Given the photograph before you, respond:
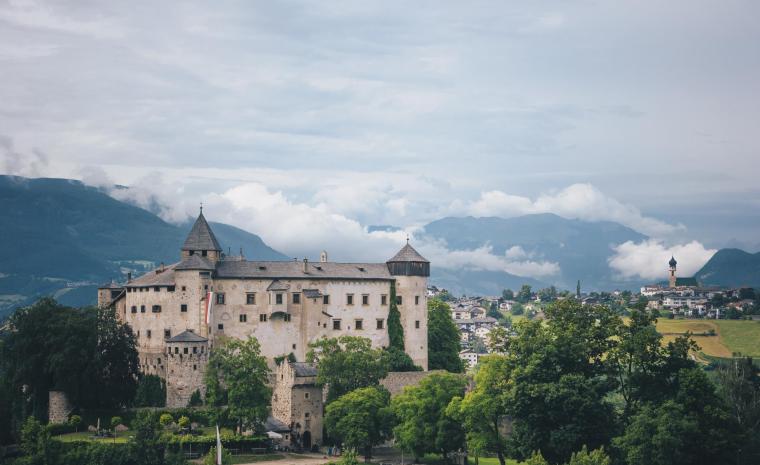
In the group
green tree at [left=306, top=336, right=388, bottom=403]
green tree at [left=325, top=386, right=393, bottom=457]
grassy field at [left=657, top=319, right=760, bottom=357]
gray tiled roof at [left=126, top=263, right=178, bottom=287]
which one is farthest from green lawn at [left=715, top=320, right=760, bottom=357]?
gray tiled roof at [left=126, top=263, right=178, bottom=287]

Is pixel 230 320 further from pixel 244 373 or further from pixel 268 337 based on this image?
pixel 244 373

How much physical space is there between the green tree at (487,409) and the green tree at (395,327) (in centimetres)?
2586

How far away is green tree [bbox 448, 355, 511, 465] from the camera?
86875mm

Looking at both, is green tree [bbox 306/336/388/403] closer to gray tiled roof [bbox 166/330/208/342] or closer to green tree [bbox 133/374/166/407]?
gray tiled roof [bbox 166/330/208/342]

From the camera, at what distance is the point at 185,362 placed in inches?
4006

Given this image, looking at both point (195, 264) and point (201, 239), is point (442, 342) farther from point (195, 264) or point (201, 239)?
point (195, 264)

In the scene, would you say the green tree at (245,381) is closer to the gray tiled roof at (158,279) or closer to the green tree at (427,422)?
the gray tiled roof at (158,279)

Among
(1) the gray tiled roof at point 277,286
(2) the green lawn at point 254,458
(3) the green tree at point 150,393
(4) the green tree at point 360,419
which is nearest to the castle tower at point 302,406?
(4) the green tree at point 360,419

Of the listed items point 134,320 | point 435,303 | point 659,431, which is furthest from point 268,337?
point 659,431

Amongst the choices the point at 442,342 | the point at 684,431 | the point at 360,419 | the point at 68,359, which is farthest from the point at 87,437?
the point at 684,431

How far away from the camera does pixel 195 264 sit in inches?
4222

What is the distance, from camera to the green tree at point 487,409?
86.9 m

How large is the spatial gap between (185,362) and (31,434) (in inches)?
745

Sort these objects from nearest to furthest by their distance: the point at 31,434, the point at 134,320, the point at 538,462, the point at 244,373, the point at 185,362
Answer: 1. the point at 538,462
2. the point at 31,434
3. the point at 244,373
4. the point at 185,362
5. the point at 134,320
